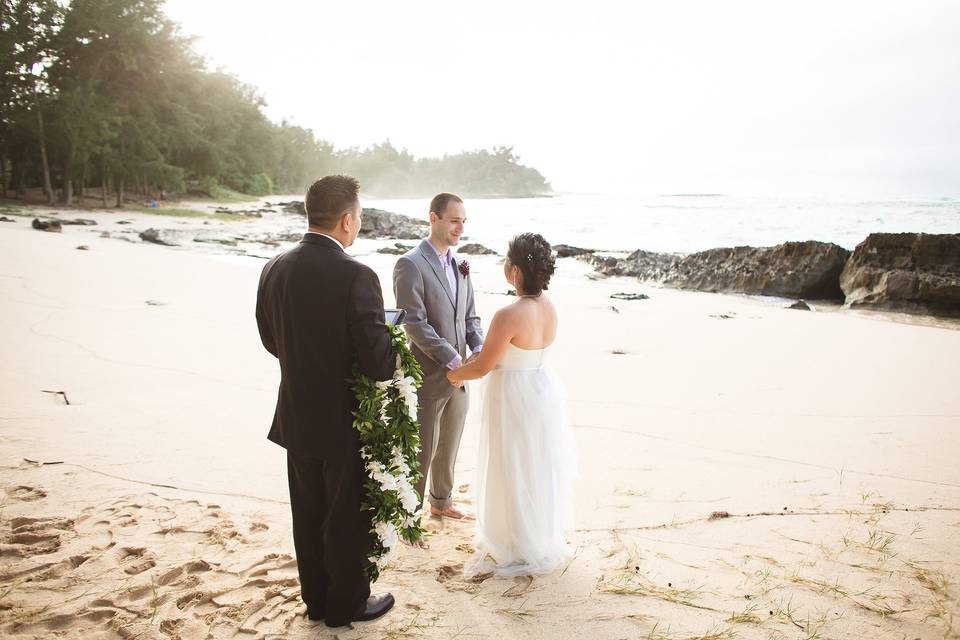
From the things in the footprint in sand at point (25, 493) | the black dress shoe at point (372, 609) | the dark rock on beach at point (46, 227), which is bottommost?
the black dress shoe at point (372, 609)

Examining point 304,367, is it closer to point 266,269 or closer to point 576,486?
point 266,269

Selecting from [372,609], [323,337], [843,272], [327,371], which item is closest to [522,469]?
[372,609]

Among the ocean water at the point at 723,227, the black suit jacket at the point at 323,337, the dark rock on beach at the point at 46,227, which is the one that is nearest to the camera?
the black suit jacket at the point at 323,337

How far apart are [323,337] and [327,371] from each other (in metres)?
0.16

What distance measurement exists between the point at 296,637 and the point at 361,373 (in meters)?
1.36

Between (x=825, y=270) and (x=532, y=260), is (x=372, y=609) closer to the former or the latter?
(x=532, y=260)

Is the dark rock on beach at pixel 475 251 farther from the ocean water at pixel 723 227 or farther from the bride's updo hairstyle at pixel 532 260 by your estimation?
the bride's updo hairstyle at pixel 532 260

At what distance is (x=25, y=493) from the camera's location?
13.8ft

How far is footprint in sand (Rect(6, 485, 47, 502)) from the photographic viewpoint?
415 centimetres

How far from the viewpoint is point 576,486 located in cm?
489

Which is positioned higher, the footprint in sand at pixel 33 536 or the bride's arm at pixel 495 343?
the bride's arm at pixel 495 343

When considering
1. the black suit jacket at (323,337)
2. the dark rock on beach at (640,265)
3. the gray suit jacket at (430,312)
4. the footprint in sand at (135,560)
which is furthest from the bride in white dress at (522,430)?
the dark rock on beach at (640,265)

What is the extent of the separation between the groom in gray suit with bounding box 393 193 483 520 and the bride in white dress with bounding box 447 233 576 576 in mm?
478

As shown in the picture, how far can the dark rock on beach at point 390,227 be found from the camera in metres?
30.7
